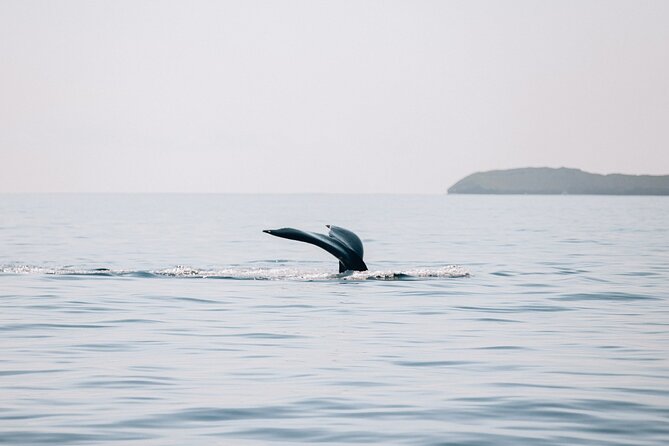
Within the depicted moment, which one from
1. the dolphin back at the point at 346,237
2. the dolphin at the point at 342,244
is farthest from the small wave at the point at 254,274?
the dolphin back at the point at 346,237

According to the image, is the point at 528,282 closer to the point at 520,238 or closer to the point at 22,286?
the point at 22,286

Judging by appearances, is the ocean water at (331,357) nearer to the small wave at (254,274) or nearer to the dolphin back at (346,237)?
the small wave at (254,274)

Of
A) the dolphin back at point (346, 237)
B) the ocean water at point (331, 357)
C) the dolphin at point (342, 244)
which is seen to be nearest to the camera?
the ocean water at point (331, 357)

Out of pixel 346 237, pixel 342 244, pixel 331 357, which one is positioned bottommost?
pixel 331 357

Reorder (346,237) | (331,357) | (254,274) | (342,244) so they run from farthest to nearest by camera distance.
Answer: (254,274), (342,244), (346,237), (331,357)

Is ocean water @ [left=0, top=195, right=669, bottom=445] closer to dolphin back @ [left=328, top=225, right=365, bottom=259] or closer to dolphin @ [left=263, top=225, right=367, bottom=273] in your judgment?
dolphin @ [left=263, top=225, right=367, bottom=273]

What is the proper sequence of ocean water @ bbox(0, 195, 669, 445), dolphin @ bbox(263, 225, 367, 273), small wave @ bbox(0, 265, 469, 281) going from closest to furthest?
ocean water @ bbox(0, 195, 669, 445)
dolphin @ bbox(263, 225, 367, 273)
small wave @ bbox(0, 265, 469, 281)

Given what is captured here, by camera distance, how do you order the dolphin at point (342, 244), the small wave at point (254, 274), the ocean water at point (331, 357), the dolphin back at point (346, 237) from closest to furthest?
the ocean water at point (331, 357) < the dolphin at point (342, 244) < the dolphin back at point (346, 237) < the small wave at point (254, 274)

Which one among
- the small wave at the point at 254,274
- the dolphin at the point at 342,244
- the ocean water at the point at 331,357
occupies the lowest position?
the ocean water at the point at 331,357

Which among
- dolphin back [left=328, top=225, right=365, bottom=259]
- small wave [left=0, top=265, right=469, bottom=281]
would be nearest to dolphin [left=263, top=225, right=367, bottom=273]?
dolphin back [left=328, top=225, right=365, bottom=259]

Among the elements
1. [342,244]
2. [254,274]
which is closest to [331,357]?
[342,244]

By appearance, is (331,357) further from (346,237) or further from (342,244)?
(342,244)

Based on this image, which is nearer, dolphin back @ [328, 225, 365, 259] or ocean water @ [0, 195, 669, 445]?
ocean water @ [0, 195, 669, 445]

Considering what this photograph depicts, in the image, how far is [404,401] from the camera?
1131 cm
